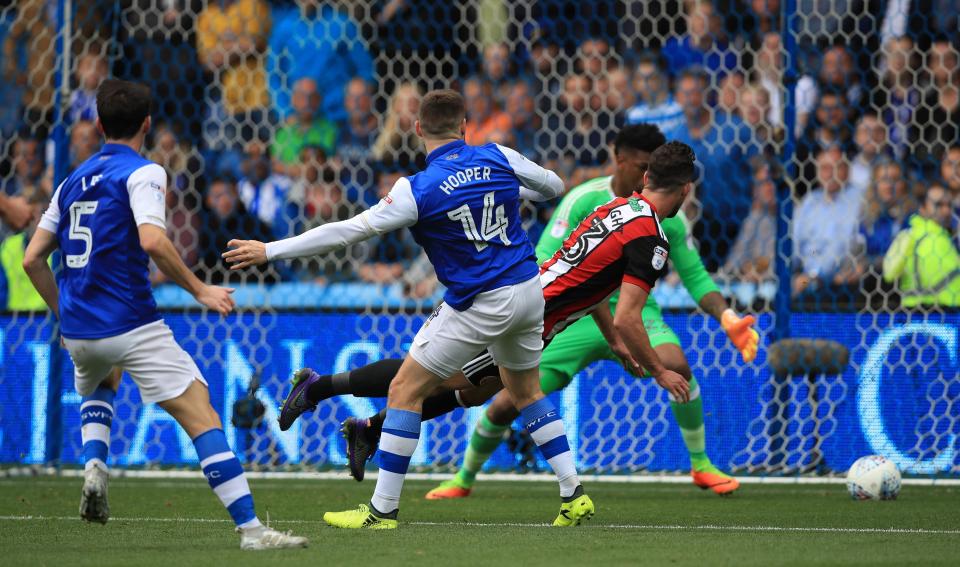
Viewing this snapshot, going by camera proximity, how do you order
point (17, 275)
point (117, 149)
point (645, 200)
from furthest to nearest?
point (17, 275) < point (645, 200) < point (117, 149)

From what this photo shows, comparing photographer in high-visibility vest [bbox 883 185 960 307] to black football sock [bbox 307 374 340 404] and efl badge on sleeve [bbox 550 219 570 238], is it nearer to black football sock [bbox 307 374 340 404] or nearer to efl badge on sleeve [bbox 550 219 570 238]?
efl badge on sleeve [bbox 550 219 570 238]

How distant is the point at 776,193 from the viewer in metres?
9.08

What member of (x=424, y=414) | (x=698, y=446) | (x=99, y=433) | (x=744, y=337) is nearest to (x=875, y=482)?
(x=698, y=446)

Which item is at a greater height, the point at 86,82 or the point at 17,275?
the point at 86,82

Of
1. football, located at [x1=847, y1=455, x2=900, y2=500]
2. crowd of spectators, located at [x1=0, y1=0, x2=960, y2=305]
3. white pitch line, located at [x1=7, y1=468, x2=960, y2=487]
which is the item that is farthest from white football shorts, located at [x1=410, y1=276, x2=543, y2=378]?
crowd of spectators, located at [x1=0, y1=0, x2=960, y2=305]

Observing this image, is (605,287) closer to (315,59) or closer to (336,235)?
(336,235)

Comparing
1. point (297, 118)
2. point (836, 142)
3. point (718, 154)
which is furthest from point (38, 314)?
point (836, 142)

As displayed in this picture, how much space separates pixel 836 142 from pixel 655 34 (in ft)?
5.07

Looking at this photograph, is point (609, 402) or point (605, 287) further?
point (609, 402)

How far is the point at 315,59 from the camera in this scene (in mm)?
10734

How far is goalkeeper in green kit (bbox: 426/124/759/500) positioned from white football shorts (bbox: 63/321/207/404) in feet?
9.39

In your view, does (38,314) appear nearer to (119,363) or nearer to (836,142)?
(119,363)

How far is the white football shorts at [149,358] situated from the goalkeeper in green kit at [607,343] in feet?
9.39

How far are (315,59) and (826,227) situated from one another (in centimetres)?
414
